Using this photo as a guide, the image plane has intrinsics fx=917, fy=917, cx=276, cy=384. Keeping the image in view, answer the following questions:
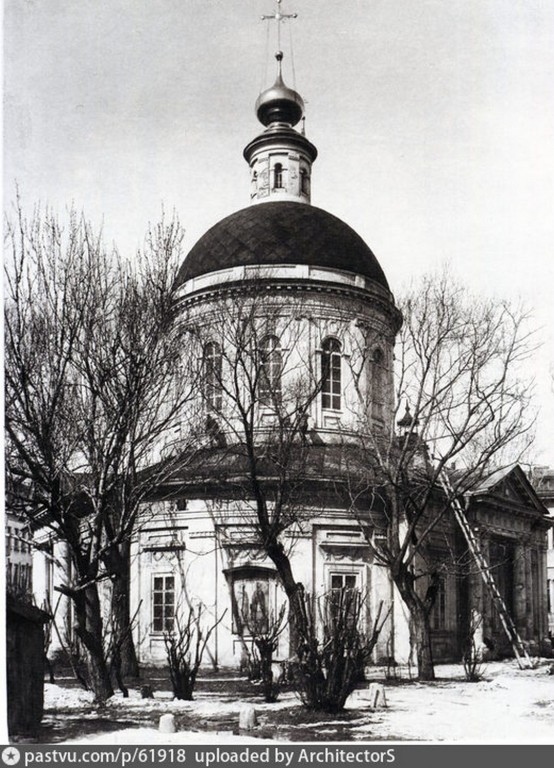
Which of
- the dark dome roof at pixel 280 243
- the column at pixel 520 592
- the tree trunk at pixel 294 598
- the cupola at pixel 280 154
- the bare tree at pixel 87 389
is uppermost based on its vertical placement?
the cupola at pixel 280 154

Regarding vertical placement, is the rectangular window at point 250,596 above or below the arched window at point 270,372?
below

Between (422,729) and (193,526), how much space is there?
36.7ft

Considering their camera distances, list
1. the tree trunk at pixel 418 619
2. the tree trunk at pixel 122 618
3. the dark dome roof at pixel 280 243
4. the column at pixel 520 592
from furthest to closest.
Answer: the column at pixel 520 592
the dark dome roof at pixel 280 243
the tree trunk at pixel 418 619
the tree trunk at pixel 122 618

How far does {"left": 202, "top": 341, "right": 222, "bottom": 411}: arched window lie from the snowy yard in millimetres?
6155

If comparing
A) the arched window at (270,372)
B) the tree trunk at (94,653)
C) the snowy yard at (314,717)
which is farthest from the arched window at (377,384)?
the tree trunk at (94,653)

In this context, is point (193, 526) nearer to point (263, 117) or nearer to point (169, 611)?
point (169, 611)

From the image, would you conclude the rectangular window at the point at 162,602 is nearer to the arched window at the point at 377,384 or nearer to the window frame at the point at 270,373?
the window frame at the point at 270,373

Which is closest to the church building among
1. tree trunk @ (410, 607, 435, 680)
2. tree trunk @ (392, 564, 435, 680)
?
tree trunk @ (392, 564, 435, 680)

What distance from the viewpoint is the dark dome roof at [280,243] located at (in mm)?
25391

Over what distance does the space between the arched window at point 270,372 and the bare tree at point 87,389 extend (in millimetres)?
3169

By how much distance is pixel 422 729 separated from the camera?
477 inches

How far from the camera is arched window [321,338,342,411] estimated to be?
81.7 feet

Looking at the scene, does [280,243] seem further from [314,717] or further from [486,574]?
[314,717]
